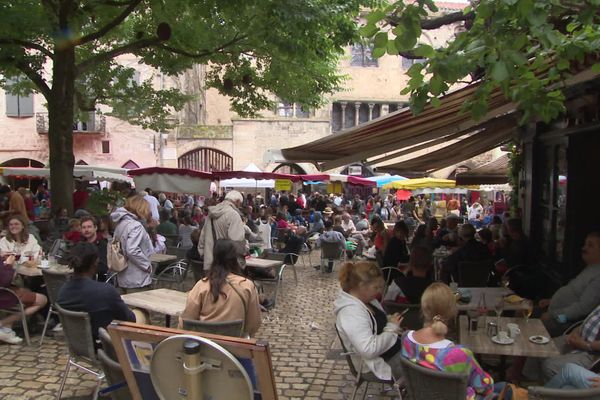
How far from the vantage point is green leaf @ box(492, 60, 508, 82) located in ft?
8.12

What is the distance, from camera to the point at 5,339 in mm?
5664

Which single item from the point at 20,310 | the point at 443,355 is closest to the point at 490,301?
the point at 443,355

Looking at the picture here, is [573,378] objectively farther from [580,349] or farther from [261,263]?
[261,263]

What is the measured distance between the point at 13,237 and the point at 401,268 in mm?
4981

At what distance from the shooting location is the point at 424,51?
280cm

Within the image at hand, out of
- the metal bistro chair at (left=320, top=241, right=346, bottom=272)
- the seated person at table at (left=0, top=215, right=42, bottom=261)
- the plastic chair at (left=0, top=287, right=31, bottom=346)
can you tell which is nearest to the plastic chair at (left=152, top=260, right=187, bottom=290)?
the seated person at table at (left=0, top=215, right=42, bottom=261)

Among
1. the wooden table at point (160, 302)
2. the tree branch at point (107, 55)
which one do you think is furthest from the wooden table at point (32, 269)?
the tree branch at point (107, 55)

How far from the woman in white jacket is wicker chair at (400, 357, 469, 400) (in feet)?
1.82

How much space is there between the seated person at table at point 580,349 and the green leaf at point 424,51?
2.44 meters

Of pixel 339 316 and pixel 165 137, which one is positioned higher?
pixel 165 137

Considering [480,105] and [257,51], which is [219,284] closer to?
[480,105]

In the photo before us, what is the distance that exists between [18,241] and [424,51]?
18.9 feet

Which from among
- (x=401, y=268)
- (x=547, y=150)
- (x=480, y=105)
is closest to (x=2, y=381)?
(x=480, y=105)

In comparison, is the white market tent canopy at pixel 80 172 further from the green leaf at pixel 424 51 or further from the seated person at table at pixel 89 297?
the green leaf at pixel 424 51
